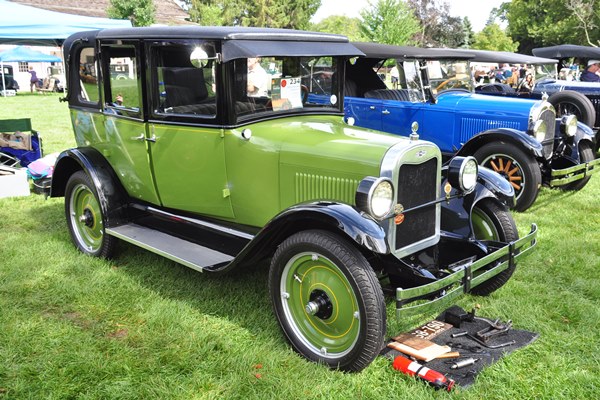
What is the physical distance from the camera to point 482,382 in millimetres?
2844

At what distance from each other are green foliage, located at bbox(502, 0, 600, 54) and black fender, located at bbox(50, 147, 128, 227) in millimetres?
37904

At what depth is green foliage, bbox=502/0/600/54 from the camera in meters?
37.4

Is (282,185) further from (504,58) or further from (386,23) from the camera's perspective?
(386,23)

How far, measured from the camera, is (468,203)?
377 cm

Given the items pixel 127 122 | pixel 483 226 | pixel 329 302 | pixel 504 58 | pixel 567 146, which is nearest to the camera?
pixel 329 302

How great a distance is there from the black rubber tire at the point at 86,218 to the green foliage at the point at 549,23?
3799 centimetres

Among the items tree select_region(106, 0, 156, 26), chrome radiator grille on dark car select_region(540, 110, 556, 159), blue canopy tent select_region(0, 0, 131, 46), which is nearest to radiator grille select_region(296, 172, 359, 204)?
chrome radiator grille on dark car select_region(540, 110, 556, 159)

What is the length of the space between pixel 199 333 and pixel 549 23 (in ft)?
151

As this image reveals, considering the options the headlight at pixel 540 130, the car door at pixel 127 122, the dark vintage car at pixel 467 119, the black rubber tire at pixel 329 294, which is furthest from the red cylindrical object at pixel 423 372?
the headlight at pixel 540 130

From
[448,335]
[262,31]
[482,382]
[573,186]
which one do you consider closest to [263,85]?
[262,31]

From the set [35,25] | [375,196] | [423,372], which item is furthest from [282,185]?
[35,25]

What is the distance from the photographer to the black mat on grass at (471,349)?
2.92m

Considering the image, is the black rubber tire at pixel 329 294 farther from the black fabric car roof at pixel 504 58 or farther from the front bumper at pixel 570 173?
the black fabric car roof at pixel 504 58

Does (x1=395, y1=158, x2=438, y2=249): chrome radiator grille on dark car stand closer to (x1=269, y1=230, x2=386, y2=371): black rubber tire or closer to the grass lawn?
(x1=269, y1=230, x2=386, y2=371): black rubber tire
